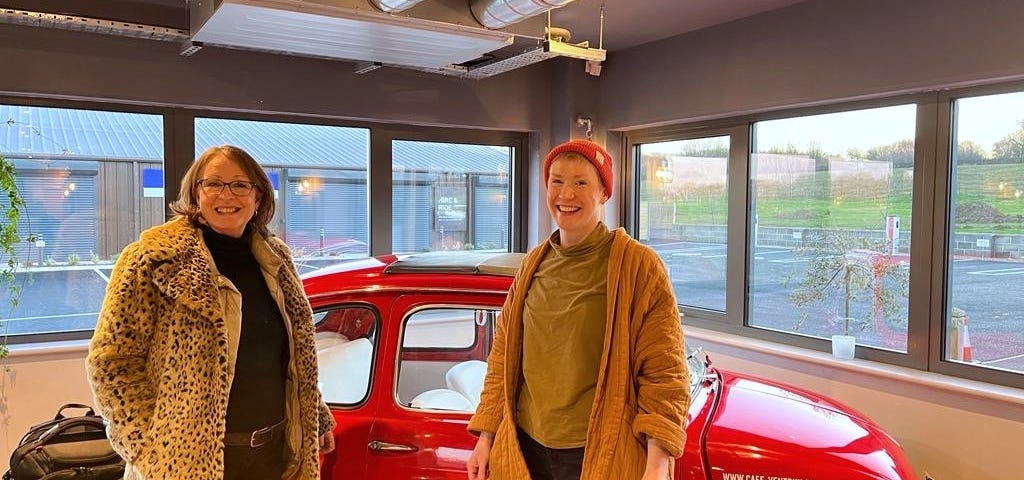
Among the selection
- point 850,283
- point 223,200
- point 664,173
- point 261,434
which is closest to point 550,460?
point 261,434

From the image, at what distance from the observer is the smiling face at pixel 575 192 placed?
5.56 feet

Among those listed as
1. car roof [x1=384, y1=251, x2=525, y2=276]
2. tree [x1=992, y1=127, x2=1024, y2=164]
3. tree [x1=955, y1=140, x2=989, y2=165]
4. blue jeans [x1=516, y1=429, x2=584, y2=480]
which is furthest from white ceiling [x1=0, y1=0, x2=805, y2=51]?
blue jeans [x1=516, y1=429, x2=584, y2=480]

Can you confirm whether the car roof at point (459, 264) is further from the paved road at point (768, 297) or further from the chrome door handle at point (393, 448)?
the paved road at point (768, 297)

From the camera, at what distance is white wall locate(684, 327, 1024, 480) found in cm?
316

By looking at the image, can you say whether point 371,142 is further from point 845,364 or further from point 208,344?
point 208,344

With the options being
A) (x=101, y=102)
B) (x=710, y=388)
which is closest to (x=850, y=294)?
(x=710, y=388)

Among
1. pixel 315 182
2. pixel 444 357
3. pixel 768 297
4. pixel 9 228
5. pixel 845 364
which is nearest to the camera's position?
pixel 444 357

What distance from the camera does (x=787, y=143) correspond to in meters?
4.37

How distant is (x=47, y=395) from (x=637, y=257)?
361 cm

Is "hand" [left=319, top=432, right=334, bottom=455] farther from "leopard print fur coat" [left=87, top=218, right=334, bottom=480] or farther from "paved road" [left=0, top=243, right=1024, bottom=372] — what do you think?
"paved road" [left=0, top=243, right=1024, bottom=372]

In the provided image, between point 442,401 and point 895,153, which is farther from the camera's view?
point 895,153

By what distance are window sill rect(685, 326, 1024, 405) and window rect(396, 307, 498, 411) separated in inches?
90.7

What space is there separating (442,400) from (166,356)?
0.90 m

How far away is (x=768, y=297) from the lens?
14.7 feet
